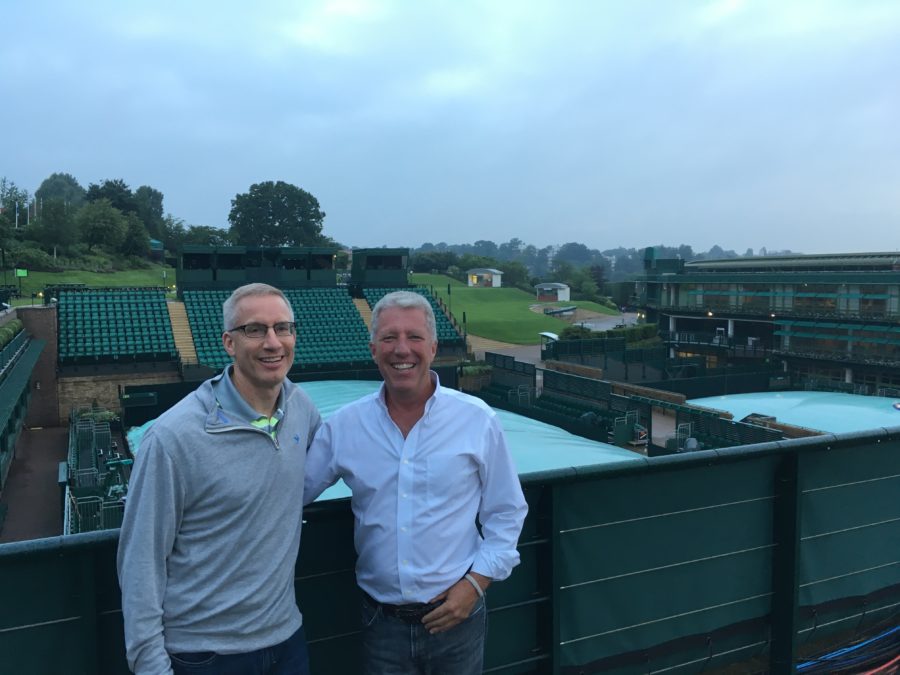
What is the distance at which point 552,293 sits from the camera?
87.2 m

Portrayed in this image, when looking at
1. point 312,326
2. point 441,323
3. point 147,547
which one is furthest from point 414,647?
point 441,323

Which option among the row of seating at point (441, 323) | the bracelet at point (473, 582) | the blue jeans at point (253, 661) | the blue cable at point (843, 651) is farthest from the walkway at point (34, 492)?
the row of seating at point (441, 323)

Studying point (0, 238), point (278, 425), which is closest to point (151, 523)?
point (278, 425)

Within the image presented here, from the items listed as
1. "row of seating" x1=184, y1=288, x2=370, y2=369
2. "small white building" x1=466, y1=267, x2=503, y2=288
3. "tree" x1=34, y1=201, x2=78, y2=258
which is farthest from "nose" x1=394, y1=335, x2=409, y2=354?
"small white building" x1=466, y1=267, x2=503, y2=288

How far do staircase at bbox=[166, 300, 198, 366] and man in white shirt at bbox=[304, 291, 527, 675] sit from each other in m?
29.4

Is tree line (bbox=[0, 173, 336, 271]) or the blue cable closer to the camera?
the blue cable

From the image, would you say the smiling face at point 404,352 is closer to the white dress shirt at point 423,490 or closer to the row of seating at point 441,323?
the white dress shirt at point 423,490

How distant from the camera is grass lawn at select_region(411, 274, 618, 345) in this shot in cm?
5938

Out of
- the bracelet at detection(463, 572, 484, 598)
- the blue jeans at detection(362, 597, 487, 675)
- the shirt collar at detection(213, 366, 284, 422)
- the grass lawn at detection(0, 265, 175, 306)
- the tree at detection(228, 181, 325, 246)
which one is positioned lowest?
the blue jeans at detection(362, 597, 487, 675)

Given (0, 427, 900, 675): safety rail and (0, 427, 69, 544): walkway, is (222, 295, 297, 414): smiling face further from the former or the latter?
(0, 427, 69, 544): walkway

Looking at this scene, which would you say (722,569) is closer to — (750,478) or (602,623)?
(750,478)

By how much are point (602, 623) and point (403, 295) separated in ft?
6.26

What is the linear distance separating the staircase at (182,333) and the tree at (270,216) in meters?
49.8

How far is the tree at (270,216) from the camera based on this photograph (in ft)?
277
